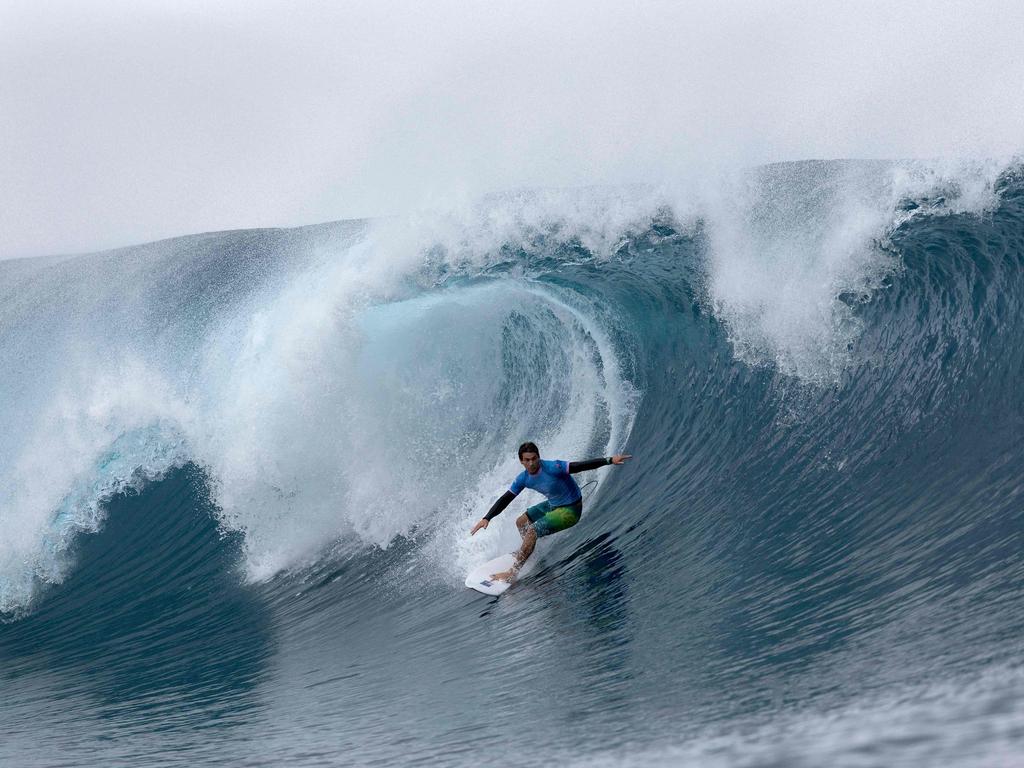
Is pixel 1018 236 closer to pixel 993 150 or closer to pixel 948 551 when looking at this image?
pixel 993 150

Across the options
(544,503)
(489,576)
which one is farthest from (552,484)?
(489,576)

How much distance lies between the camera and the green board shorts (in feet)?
26.1

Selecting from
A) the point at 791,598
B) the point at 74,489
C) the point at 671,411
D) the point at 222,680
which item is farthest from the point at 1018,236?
the point at 74,489

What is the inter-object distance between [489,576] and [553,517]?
0.69 meters

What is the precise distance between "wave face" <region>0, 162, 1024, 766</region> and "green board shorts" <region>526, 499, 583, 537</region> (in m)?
0.27

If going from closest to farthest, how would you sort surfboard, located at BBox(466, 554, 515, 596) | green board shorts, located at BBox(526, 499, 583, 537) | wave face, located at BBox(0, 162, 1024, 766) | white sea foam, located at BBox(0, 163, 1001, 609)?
wave face, located at BBox(0, 162, 1024, 766) → surfboard, located at BBox(466, 554, 515, 596) → green board shorts, located at BBox(526, 499, 583, 537) → white sea foam, located at BBox(0, 163, 1001, 609)

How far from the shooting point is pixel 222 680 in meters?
7.54

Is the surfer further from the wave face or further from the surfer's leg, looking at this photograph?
the wave face

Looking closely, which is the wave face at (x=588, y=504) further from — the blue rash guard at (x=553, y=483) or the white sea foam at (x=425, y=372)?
the blue rash guard at (x=553, y=483)

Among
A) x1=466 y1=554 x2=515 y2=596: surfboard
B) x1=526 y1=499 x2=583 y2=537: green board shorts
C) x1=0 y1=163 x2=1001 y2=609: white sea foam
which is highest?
x1=0 y1=163 x2=1001 y2=609: white sea foam

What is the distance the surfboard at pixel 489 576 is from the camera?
25.4 feet

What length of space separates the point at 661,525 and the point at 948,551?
2752 millimetres

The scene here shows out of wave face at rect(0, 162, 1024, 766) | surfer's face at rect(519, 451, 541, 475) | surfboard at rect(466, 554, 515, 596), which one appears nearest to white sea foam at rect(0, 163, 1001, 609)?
wave face at rect(0, 162, 1024, 766)

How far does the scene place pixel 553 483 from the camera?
25.7 feet
